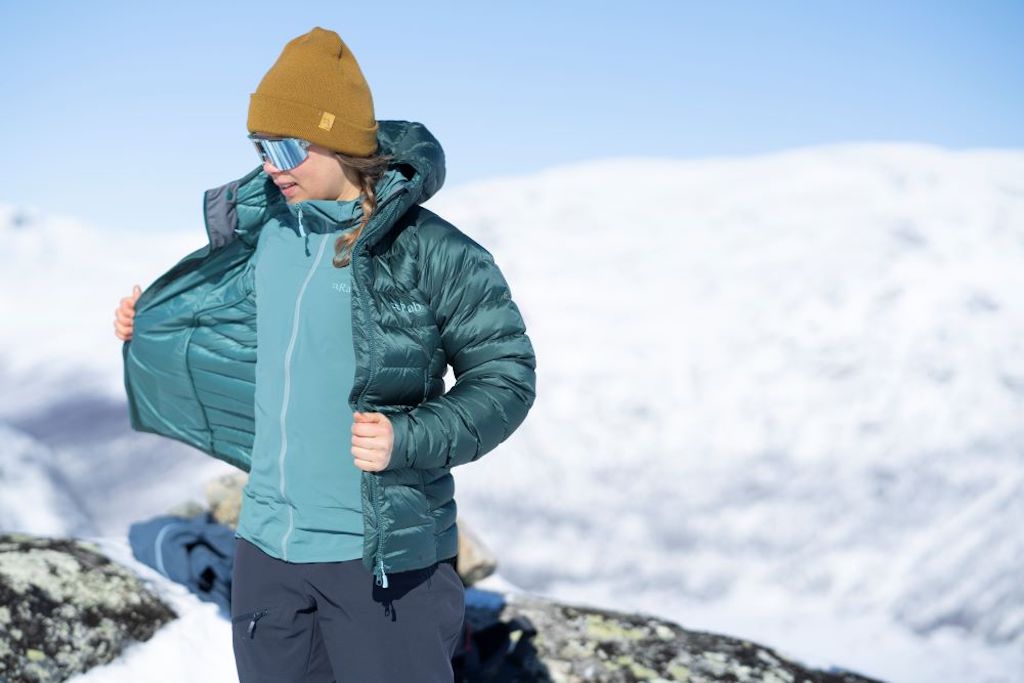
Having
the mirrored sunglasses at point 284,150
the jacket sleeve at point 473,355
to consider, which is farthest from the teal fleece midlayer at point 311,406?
the jacket sleeve at point 473,355

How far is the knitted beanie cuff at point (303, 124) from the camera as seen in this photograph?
2.17 metres

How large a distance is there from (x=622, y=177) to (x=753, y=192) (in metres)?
2.34

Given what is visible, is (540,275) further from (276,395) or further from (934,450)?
(276,395)

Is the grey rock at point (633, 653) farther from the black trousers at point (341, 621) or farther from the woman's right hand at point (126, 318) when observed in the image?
the woman's right hand at point (126, 318)

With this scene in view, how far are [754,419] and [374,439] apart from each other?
7.87 meters

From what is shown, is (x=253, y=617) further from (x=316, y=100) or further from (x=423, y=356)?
(x=316, y=100)

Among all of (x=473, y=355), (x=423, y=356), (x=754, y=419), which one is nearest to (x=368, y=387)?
(x=423, y=356)

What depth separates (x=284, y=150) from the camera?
2197mm

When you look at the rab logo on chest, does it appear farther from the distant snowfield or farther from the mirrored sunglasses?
the distant snowfield

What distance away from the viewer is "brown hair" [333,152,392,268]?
217cm

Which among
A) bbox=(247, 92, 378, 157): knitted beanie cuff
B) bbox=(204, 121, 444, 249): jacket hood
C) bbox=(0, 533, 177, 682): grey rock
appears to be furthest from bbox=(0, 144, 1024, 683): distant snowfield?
bbox=(247, 92, 378, 157): knitted beanie cuff

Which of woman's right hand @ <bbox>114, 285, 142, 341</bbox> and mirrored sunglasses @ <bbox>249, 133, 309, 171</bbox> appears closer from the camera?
mirrored sunglasses @ <bbox>249, 133, 309, 171</bbox>

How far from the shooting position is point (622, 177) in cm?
1470

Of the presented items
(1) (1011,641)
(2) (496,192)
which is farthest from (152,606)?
(2) (496,192)
